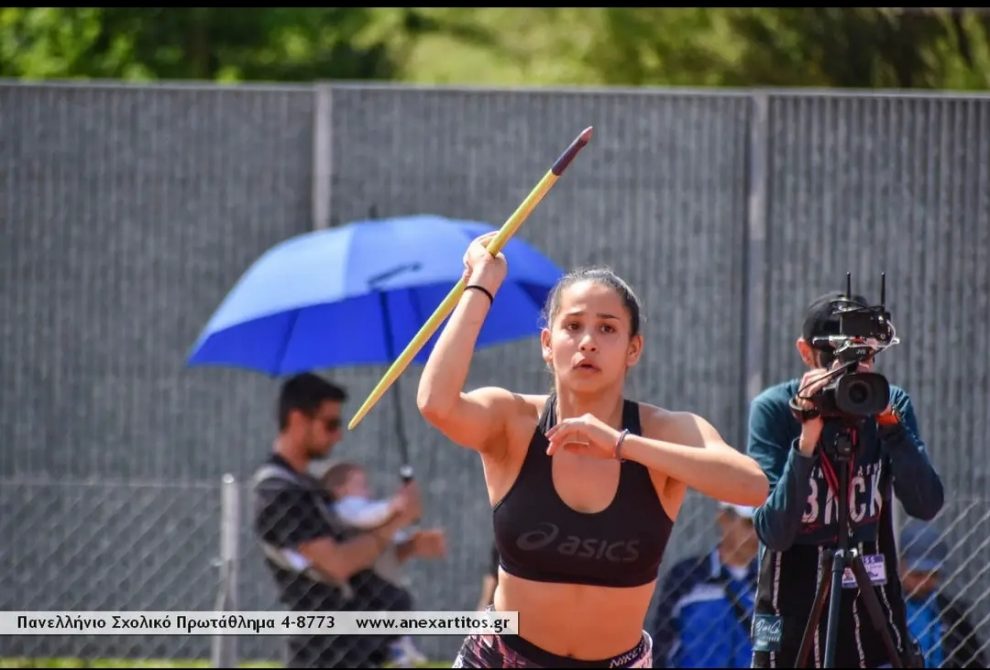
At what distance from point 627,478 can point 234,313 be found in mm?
3194

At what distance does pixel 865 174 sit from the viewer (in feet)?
25.4

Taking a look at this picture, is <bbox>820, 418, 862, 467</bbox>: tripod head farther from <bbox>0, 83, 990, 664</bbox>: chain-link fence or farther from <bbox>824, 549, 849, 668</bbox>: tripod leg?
<bbox>0, 83, 990, 664</bbox>: chain-link fence

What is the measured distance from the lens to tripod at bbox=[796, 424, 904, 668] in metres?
4.27

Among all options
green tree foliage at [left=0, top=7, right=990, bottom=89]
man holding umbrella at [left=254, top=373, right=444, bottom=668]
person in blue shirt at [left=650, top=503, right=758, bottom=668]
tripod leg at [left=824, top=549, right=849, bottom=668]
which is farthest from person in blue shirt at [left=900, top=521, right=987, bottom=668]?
green tree foliage at [left=0, top=7, right=990, bottom=89]

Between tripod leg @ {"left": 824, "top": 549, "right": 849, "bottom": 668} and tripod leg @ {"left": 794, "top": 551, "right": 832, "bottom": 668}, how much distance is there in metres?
0.05

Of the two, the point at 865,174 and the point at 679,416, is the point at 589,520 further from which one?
the point at 865,174

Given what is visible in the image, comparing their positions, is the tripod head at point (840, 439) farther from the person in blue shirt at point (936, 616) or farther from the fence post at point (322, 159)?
the fence post at point (322, 159)

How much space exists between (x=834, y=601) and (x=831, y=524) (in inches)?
10.7

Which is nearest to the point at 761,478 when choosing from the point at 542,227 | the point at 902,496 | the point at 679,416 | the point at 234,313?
the point at 679,416

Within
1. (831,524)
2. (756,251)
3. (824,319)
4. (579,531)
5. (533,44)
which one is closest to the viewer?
(579,531)

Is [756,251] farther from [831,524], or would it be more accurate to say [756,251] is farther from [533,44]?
[533,44]

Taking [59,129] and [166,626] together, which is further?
[59,129]

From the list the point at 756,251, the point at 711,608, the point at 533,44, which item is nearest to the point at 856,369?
the point at 711,608

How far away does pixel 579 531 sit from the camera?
3.51 metres
